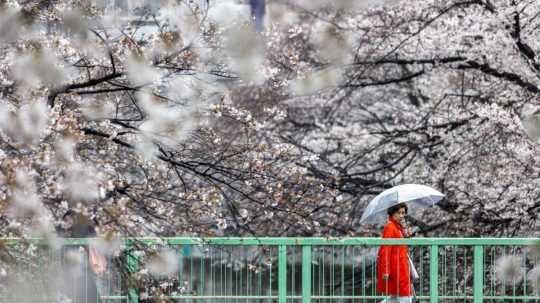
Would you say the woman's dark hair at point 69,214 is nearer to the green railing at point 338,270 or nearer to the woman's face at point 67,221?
the woman's face at point 67,221

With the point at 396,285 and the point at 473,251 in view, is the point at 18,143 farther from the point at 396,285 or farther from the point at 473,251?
the point at 473,251

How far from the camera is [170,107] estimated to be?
1119 centimetres

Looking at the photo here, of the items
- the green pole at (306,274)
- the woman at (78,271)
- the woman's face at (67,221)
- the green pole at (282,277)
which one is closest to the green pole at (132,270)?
the woman at (78,271)

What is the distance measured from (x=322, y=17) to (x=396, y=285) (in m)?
12.0

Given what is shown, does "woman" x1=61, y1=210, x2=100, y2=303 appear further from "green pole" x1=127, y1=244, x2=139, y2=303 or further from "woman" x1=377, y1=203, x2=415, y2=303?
"woman" x1=377, y1=203, x2=415, y2=303

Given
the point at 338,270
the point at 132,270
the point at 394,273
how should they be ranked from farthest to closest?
the point at 338,270 < the point at 394,273 < the point at 132,270

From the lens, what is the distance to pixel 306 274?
32.3ft

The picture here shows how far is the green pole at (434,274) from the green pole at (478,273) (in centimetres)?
32

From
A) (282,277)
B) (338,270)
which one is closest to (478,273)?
(338,270)

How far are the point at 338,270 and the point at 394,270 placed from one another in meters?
0.73

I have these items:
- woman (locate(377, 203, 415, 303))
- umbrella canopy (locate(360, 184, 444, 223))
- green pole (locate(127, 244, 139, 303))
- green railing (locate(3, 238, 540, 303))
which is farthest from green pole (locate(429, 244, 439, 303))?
green pole (locate(127, 244, 139, 303))

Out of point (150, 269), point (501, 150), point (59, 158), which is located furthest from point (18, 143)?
point (501, 150)

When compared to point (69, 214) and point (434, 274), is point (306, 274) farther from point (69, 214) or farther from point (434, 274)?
point (69, 214)

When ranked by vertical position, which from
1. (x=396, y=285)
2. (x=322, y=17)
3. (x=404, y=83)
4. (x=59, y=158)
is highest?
(x=322, y=17)
